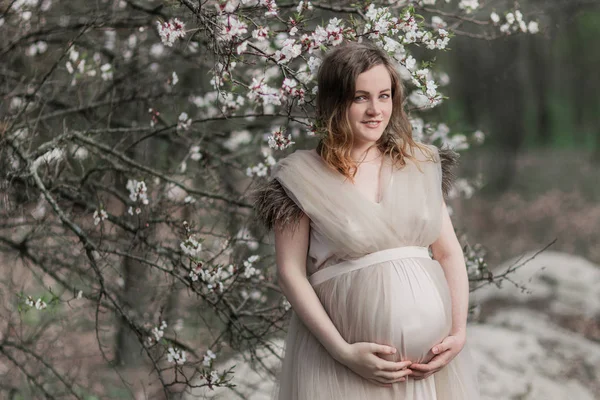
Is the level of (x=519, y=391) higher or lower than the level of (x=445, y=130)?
lower

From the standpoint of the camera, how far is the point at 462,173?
8.99 metres

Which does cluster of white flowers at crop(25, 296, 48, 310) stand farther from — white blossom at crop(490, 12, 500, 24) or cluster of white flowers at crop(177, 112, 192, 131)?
white blossom at crop(490, 12, 500, 24)

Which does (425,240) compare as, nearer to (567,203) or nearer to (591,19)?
(567,203)

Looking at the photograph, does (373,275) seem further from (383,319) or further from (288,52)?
(288,52)

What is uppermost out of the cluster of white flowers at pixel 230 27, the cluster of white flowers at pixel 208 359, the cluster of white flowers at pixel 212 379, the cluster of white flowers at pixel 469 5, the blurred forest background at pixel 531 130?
the cluster of white flowers at pixel 230 27

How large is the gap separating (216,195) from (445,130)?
1.45 m

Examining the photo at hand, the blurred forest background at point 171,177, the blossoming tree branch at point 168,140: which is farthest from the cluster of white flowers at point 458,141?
the blurred forest background at point 171,177

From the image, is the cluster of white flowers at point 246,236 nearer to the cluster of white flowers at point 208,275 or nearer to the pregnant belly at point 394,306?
the cluster of white flowers at point 208,275

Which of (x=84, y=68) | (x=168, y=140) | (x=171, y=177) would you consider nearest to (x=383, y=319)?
(x=171, y=177)

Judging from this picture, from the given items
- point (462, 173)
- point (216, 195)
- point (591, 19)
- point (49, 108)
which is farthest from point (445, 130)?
point (591, 19)

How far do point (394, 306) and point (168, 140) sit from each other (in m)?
2.59

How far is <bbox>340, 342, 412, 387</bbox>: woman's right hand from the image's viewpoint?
2.04 metres

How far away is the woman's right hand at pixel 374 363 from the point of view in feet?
6.68

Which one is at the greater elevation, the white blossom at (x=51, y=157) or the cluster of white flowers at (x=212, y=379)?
the white blossom at (x=51, y=157)
